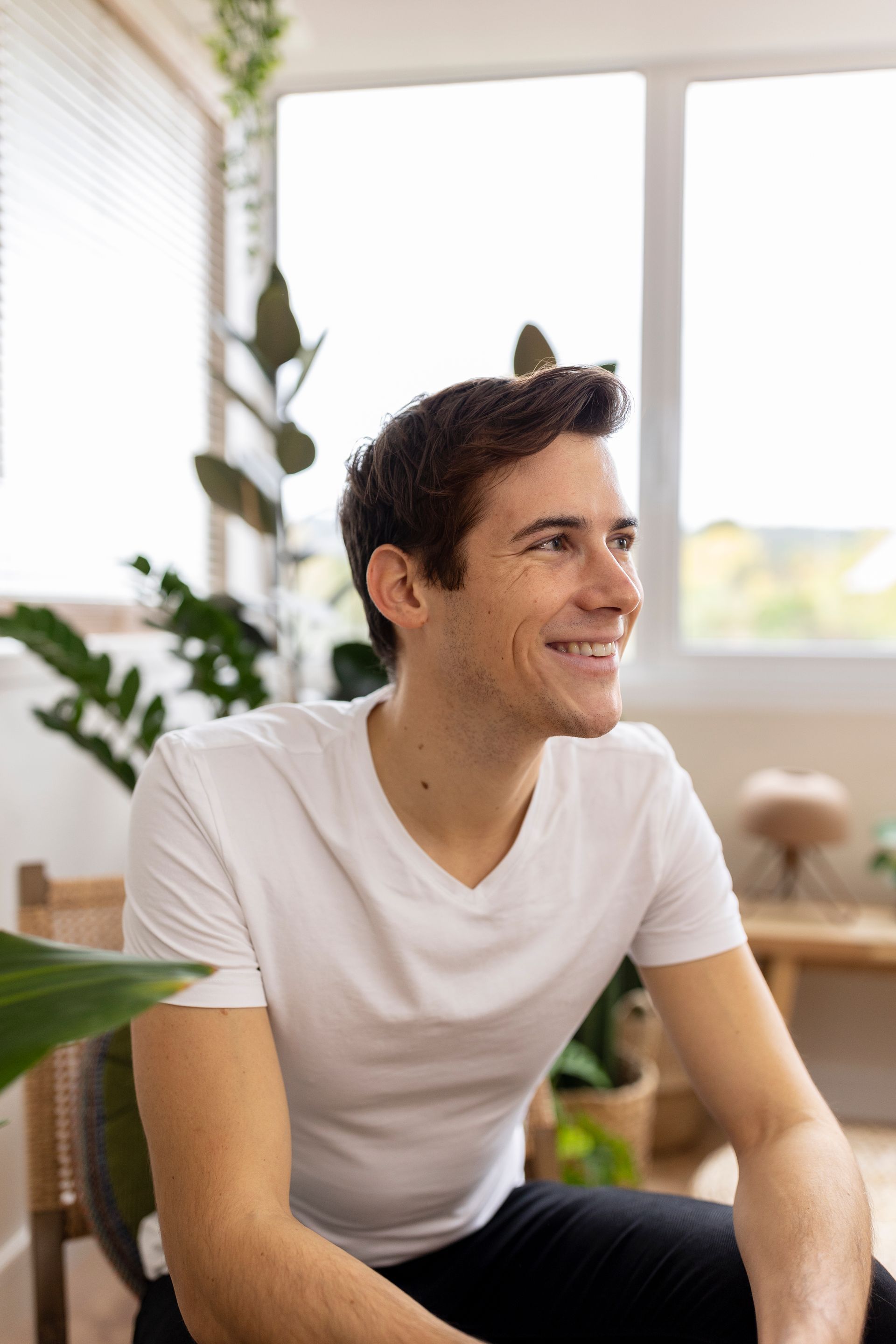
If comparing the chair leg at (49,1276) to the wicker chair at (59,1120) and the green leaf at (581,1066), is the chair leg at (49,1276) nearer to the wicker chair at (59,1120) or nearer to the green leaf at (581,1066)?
the wicker chair at (59,1120)

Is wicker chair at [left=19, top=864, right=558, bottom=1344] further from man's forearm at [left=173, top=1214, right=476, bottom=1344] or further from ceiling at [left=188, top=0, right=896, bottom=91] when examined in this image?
ceiling at [left=188, top=0, right=896, bottom=91]

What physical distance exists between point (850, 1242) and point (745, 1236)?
10 centimetres

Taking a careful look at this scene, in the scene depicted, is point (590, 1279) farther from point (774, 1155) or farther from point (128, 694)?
point (128, 694)

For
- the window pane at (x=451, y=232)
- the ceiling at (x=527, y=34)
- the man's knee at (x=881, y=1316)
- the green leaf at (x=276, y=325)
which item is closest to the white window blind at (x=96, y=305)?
the ceiling at (x=527, y=34)

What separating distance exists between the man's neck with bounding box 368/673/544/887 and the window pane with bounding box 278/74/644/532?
1.79 meters

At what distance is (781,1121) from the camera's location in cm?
109

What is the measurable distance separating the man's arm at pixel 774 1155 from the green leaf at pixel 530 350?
0.82 metres

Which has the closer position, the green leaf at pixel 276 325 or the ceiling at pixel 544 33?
the green leaf at pixel 276 325

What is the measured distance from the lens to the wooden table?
2.34m

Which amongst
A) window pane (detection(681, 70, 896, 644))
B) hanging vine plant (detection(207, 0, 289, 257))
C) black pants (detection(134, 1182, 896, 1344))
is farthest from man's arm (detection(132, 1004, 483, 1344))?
window pane (detection(681, 70, 896, 644))

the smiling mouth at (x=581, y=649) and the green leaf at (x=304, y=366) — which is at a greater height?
the green leaf at (x=304, y=366)

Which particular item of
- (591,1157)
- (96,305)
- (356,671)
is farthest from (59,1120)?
(96,305)

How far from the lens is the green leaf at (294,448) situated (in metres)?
1.84

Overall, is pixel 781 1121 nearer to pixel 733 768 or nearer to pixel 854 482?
pixel 733 768
